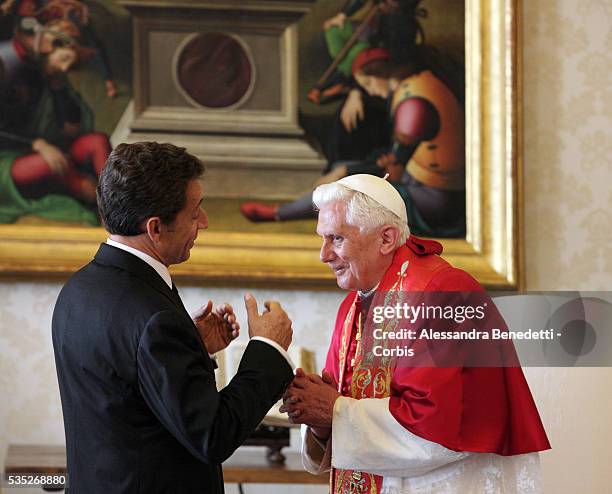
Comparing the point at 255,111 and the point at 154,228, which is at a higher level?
the point at 255,111

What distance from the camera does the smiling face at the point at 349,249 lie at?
2.66 metres

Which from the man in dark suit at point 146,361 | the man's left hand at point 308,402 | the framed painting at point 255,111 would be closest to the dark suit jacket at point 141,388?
the man in dark suit at point 146,361

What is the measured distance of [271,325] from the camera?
7.85 feet

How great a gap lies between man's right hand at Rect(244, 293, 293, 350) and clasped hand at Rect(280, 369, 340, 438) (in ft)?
0.69

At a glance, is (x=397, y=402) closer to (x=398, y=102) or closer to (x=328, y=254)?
(x=328, y=254)

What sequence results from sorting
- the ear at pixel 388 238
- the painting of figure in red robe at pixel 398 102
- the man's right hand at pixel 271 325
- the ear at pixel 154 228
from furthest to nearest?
the painting of figure in red robe at pixel 398 102 < the ear at pixel 388 238 < the man's right hand at pixel 271 325 < the ear at pixel 154 228

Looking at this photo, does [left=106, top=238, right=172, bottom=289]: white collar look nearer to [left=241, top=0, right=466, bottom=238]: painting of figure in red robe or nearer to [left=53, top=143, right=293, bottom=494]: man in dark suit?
[left=53, top=143, right=293, bottom=494]: man in dark suit

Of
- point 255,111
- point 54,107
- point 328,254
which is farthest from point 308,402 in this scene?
point 54,107

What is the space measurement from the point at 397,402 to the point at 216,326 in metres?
0.60

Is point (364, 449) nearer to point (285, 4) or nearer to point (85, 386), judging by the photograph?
point (85, 386)

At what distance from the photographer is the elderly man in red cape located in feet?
8.07

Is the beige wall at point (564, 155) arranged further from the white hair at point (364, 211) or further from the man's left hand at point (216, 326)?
the white hair at point (364, 211)

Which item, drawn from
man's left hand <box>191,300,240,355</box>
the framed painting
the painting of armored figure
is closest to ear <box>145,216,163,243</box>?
man's left hand <box>191,300,240,355</box>

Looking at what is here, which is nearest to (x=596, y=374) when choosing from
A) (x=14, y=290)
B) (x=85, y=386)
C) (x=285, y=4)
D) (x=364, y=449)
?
(x=364, y=449)
